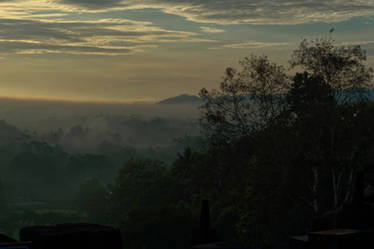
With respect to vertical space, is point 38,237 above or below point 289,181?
above

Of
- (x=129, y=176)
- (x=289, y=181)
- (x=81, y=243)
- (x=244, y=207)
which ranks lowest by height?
(x=129, y=176)

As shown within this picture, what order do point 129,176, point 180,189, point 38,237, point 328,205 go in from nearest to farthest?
point 38,237, point 328,205, point 180,189, point 129,176

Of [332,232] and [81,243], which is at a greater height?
[81,243]

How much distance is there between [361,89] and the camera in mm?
47406

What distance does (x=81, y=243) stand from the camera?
17359mm

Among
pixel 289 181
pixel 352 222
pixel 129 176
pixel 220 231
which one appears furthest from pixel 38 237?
pixel 129 176

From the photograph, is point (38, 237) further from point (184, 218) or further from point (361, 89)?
point (184, 218)

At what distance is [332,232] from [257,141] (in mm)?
25896

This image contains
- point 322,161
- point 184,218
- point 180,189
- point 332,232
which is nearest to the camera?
point 332,232

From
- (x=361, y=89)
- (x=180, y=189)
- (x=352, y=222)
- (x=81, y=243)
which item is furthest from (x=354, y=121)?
(x=180, y=189)

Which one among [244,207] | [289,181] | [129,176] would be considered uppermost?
[289,181]

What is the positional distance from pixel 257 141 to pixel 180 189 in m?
40.9

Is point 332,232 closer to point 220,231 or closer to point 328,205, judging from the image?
point 328,205

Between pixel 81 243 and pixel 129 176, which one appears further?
pixel 129 176
